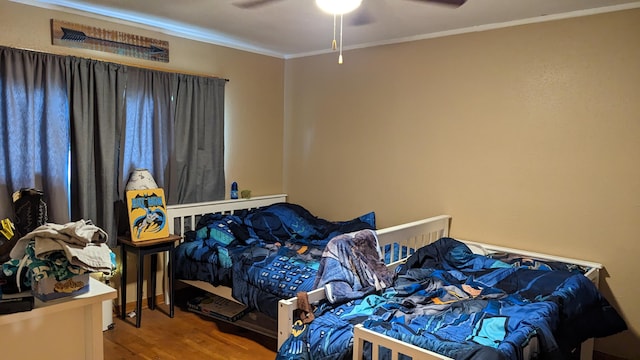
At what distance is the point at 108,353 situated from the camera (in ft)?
9.34

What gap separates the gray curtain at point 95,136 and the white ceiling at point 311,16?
427 mm

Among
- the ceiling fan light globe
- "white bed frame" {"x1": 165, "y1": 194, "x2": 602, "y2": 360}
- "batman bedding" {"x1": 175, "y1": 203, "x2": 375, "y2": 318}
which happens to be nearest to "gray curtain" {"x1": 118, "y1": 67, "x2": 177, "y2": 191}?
"white bed frame" {"x1": 165, "y1": 194, "x2": 602, "y2": 360}

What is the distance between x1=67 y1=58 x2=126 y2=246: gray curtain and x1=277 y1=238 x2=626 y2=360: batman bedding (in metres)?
1.79

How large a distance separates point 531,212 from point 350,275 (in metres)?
1.54

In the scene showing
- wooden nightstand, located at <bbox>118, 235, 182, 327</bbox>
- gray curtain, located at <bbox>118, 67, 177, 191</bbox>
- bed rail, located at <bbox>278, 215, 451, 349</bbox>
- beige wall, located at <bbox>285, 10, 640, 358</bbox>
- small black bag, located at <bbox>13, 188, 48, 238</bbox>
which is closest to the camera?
small black bag, located at <bbox>13, 188, 48, 238</bbox>

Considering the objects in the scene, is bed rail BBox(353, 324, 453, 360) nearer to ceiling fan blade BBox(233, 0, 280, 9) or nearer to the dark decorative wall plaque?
ceiling fan blade BBox(233, 0, 280, 9)

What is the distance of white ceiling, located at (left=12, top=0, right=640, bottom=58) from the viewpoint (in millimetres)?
2830

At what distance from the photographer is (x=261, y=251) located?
3.30 metres

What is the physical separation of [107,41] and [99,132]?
68 cm

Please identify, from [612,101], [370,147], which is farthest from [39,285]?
[612,101]

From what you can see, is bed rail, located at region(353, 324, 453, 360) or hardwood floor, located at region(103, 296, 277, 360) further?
hardwood floor, located at region(103, 296, 277, 360)

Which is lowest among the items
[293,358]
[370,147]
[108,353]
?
[108,353]

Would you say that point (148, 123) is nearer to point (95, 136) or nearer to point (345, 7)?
point (95, 136)

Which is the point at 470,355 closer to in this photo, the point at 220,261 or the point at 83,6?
the point at 220,261
